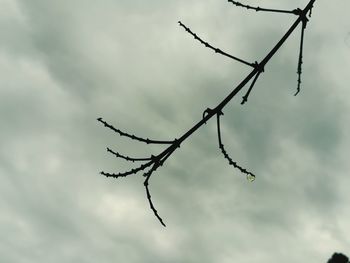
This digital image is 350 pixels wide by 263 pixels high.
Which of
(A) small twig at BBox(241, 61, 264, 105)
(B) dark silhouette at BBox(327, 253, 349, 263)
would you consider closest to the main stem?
(A) small twig at BBox(241, 61, 264, 105)

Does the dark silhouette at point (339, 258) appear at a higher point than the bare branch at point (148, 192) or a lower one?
higher

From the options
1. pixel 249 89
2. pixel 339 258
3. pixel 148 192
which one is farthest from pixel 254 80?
pixel 339 258

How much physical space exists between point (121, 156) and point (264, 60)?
1.52 m

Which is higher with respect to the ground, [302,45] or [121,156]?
[302,45]

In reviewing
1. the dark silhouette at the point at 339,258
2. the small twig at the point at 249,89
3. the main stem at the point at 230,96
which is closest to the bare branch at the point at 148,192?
the main stem at the point at 230,96

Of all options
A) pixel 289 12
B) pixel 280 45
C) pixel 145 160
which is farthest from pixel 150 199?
pixel 289 12

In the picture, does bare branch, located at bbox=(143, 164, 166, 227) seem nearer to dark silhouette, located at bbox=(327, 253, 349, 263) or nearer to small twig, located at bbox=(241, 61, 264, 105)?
small twig, located at bbox=(241, 61, 264, 105)

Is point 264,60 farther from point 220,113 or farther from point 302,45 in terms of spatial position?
point 220,113

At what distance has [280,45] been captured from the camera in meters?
3.38

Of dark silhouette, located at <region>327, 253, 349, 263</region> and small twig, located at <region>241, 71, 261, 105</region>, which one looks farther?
dark silhouette, located at <region>327, 253, 349, 263</region>

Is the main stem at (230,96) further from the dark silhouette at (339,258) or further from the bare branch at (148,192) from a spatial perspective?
the dark silhouette at (339,258)

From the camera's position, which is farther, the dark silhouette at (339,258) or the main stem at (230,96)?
the dark silhouette at (339,258)

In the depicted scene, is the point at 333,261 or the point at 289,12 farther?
the point at 333,261

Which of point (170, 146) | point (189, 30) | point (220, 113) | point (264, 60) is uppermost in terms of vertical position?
point (189, 30)
